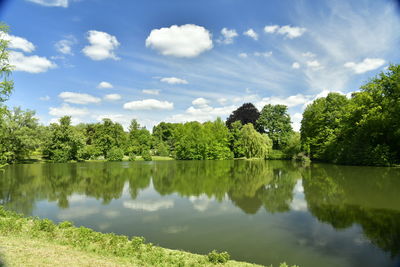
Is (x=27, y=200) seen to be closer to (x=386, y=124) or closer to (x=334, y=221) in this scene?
(x=334, y=221)

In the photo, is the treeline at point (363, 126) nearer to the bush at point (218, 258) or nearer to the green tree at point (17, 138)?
the bush at point (218, 258)

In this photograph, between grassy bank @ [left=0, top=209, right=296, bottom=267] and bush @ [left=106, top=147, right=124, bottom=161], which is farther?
bush @ [left=106, top=147, right=124, bottom=161]

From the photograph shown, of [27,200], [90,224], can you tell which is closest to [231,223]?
[90,224]

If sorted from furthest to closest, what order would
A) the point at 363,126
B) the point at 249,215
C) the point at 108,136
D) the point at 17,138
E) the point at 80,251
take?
the point at 108,136
the point at 17,138
the point at 363,126
the point at 249,215
the point at 80,251

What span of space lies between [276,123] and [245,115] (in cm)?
748

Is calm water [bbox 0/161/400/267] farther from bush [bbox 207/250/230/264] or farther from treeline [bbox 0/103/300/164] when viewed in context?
treeline [bbox 0/103/300/164]

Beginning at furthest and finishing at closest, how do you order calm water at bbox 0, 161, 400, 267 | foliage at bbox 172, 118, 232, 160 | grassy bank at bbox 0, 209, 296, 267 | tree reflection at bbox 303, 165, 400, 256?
foliage at bbox 172, 118, 232, 160 → tree reflection at bbox 303, 165, 400, 256 → calm water at bbox 0, 161, 400, 267 → grassy bank at bbox 0, 209, 296, 267

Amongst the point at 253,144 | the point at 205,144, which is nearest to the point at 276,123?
the point at 253,144

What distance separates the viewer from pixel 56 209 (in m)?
12.1

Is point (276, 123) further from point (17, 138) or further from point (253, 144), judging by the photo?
point (17, 138)

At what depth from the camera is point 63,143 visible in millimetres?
44406

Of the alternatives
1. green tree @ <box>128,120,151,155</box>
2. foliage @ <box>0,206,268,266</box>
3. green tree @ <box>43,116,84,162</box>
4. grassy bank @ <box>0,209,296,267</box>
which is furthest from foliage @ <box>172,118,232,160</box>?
grassy bank @ <box>0,209,296,267</box>

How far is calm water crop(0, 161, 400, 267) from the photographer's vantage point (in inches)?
279

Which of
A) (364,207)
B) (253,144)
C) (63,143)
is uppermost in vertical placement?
(253,144)
